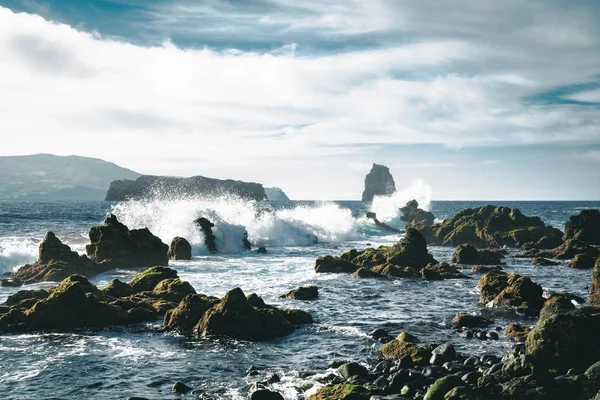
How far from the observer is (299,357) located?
17.8m

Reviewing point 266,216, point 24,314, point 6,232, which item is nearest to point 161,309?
point 24,314

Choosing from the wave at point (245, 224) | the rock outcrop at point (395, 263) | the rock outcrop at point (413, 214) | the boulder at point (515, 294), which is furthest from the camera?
the rock outcrop at point (413, 214)

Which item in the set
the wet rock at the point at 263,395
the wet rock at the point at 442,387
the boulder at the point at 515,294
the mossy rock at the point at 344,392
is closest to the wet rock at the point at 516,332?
the boulder at the point at 515,294

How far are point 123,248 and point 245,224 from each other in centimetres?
3135

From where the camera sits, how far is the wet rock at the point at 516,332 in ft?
65.7

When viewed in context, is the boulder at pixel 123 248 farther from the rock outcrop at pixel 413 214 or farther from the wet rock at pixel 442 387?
the rock outcrop at pixel 413 214

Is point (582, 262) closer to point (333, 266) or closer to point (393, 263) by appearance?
point (393, 263)

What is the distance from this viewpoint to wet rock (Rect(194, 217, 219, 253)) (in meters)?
56.0

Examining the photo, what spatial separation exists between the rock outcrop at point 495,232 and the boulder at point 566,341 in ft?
172

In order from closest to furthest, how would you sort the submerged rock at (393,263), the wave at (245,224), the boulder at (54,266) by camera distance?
1. the boulder at (54,266)
2. the submerged rock at (393,263)
3. the wave at (245,224)

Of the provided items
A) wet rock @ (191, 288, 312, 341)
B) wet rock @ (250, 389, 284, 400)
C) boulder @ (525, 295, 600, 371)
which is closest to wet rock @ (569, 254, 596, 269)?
boulder @ (525, 295, 600, 371)

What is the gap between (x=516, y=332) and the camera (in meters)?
20.4

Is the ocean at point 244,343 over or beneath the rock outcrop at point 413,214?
beneath

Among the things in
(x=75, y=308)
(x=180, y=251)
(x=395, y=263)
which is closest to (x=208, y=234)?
(x=180, y=251)
